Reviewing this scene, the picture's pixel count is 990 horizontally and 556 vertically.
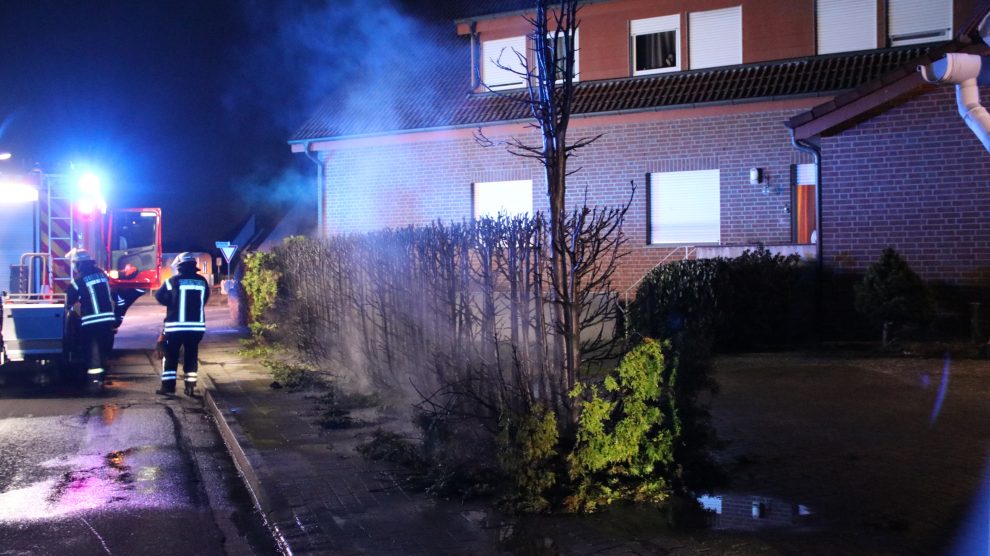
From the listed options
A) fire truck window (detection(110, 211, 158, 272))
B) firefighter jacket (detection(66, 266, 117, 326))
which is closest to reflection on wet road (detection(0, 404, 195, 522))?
firefighter jacket (detection(66, 266, 117, 326))

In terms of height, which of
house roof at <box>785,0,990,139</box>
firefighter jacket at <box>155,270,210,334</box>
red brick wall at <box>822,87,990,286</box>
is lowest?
firefighter jacket at <box>155,270,210,334</box>

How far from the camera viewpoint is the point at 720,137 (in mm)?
A: 16922

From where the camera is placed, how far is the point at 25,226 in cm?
1406

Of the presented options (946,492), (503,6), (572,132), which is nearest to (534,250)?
(946,492)

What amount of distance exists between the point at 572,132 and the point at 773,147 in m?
3.98

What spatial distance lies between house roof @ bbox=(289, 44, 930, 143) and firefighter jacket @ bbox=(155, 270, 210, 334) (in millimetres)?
5355

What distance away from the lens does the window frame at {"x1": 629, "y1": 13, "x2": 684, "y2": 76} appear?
1822 centimetres

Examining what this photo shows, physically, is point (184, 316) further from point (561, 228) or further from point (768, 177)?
point (768, 177)

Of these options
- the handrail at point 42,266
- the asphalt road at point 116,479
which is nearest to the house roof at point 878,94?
the asphalt road at point 116,479

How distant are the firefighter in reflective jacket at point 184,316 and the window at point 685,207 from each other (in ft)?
30.3

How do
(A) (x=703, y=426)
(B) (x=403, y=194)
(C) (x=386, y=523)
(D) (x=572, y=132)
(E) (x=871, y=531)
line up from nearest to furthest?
1. (E) (x=871, y=531)
2. (C) (x=386, y=523)
3. (A) (x=703, y=426)
4. (D) (x=572, y=132)
5. (B) (x=403, y=194)

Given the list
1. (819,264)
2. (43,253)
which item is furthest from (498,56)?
(43,253)

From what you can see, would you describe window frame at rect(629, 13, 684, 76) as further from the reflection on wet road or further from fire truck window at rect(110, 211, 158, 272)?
fire truck window at rect(110, 211, 158, 272)

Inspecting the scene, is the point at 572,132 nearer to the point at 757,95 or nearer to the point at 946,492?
the point at 757,95
